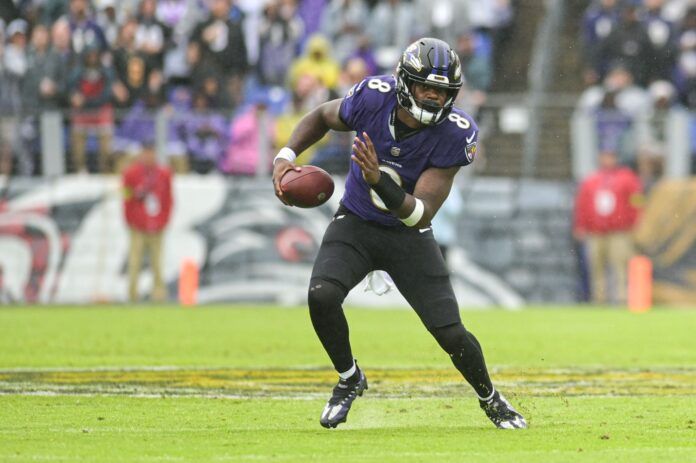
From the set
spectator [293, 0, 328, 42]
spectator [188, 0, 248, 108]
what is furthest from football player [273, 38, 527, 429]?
spectator [293, 0, 328, 42]

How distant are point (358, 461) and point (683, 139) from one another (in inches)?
477

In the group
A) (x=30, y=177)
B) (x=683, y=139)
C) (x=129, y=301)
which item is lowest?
(x=129, y=301)

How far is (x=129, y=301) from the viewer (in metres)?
18.2

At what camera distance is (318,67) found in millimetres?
18125

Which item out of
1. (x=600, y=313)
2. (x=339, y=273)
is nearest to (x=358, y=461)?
(x=339, y=273)

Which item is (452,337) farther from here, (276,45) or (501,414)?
(276,45)

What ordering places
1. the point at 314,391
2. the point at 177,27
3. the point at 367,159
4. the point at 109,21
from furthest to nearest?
the point at 177,27, the point at 109,21, the point at 314,391, the point at 367,159

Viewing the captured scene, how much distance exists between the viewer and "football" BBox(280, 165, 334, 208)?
7.36m

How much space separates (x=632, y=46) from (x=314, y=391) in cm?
1037

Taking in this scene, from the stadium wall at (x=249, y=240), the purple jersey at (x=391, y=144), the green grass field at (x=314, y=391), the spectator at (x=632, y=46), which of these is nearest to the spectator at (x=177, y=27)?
the stadium wall at (x=249, y=240)

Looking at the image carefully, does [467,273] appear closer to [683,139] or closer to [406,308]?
[406,308]

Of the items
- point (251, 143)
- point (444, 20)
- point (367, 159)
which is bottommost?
point (251, 143)

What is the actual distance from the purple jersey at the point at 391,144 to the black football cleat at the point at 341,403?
82 centimetres

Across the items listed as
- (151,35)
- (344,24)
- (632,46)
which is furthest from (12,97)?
(632,46)
